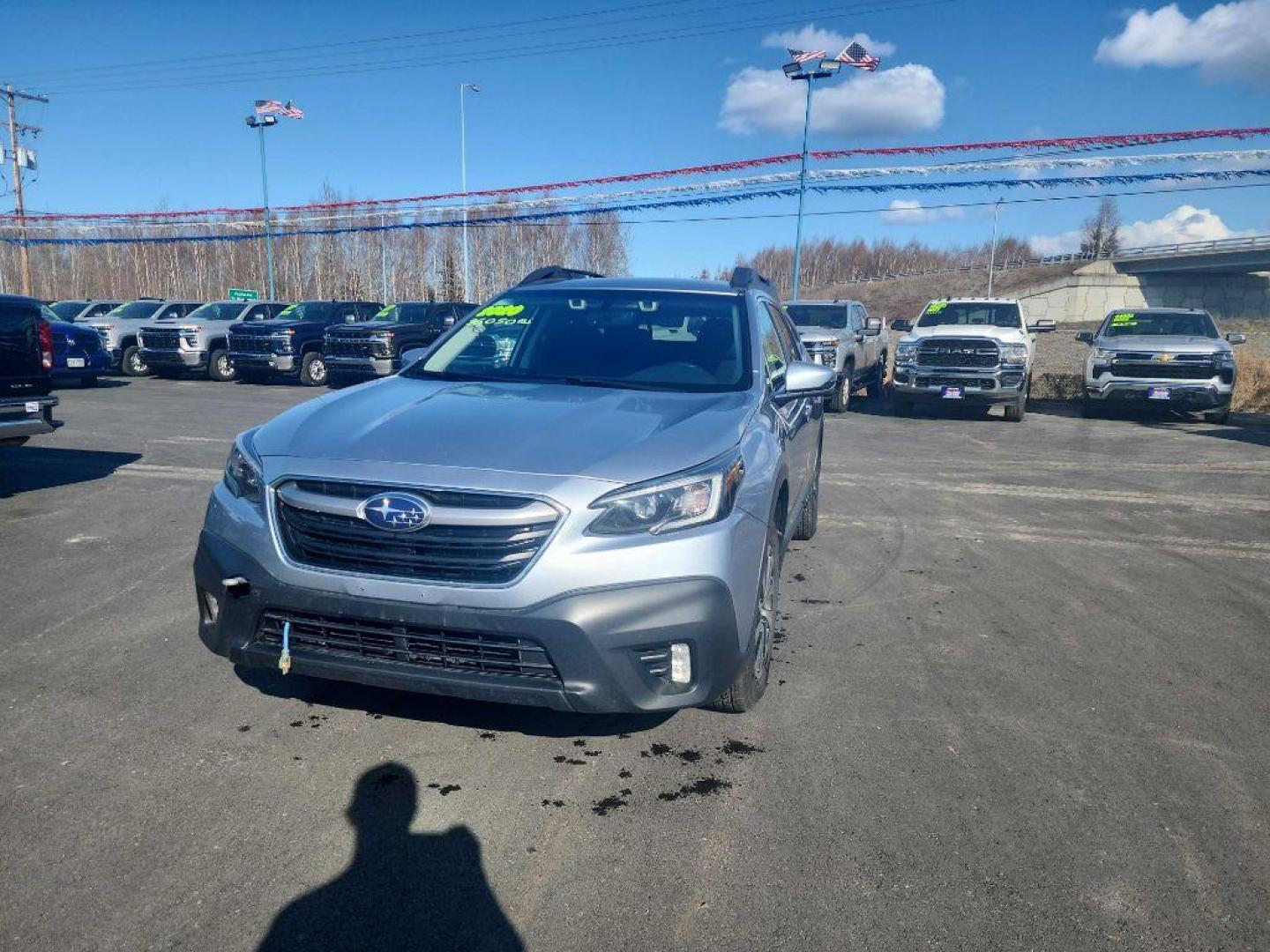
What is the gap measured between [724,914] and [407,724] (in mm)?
1585

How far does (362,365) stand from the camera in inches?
717

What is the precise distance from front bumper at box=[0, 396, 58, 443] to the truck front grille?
12915 millimetres

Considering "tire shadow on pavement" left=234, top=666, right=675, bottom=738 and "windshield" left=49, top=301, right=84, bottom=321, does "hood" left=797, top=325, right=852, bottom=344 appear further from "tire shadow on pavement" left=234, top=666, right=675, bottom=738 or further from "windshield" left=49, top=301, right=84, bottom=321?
"windshield" left=49, top=301, right=84, bottom=321

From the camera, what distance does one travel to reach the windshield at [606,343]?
4176 mm

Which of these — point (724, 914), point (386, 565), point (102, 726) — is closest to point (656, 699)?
point (724, 914)

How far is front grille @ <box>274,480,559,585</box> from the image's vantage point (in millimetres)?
2777

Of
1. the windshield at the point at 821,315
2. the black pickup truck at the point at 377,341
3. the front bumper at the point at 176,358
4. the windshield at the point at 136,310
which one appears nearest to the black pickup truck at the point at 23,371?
the black pickup truck at the point at 377,341

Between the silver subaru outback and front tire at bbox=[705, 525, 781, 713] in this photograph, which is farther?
front tire at bbox=[705, 525, 781, 713]

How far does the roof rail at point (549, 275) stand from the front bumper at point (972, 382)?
10.8m

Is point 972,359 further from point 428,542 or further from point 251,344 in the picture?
point 251,344

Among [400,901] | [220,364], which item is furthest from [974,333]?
[220,364]

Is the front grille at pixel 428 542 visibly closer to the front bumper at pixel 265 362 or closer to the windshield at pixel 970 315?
the windshield at pixel 970 315

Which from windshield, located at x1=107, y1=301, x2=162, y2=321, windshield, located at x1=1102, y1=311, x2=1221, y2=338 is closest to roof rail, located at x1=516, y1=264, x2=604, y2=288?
windshield, located at x1=1102, y1=311, x2=1221, y2=338

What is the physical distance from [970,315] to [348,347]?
12.7m
